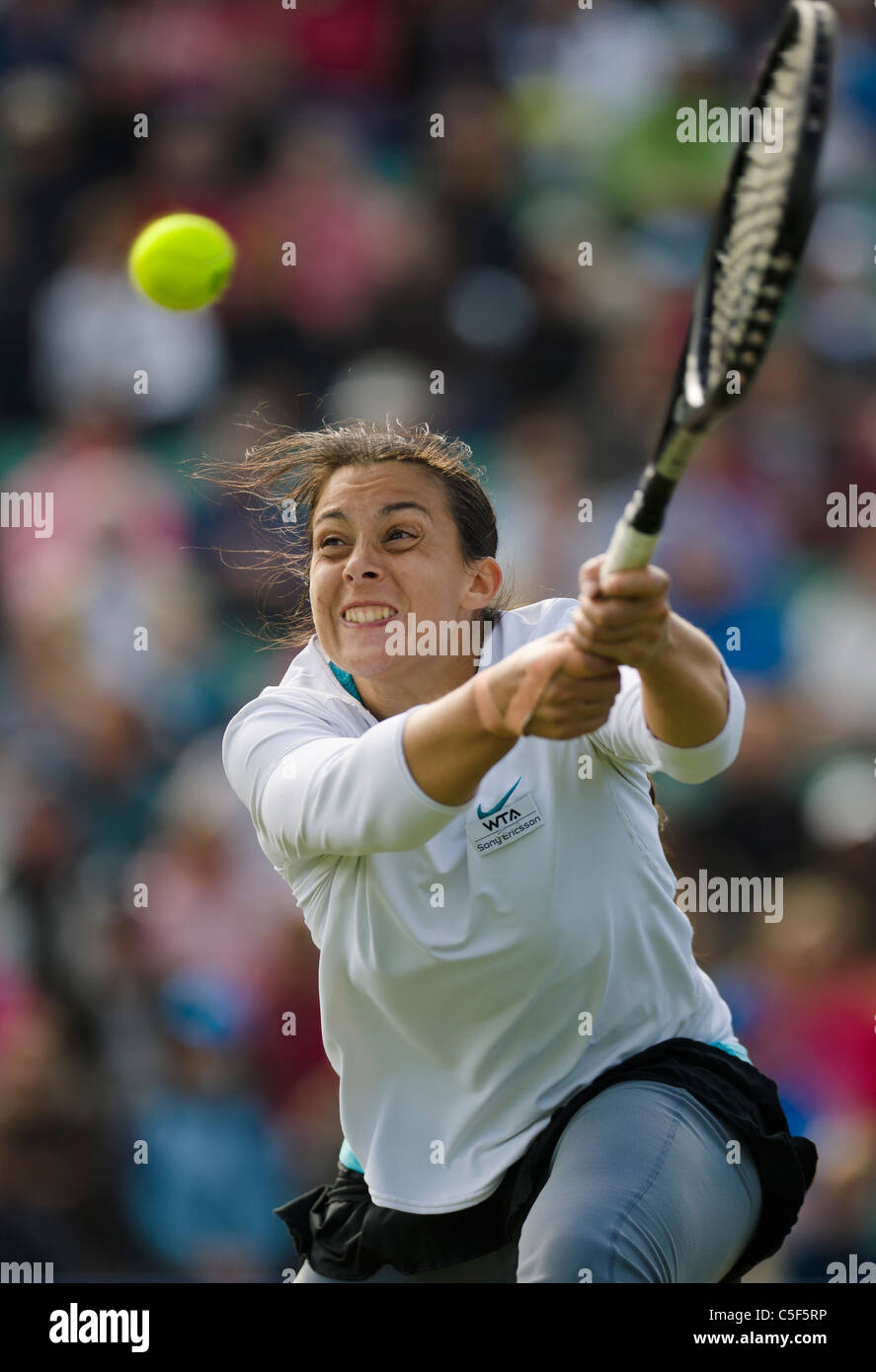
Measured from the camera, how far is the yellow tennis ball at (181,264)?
4.61 m

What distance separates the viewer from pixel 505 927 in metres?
2.53

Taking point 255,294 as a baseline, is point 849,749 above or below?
below

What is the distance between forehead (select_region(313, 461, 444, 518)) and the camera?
114 inches

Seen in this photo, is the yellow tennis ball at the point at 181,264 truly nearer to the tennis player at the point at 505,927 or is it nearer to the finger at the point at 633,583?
the tennis player at the point at 505,927

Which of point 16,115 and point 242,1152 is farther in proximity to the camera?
point 16,115

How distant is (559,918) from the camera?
251cm

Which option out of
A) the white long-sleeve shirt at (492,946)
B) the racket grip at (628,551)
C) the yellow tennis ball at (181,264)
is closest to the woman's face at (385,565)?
the white long-sleeve shirt at (492,946)

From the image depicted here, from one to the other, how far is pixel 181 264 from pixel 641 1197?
3194mm

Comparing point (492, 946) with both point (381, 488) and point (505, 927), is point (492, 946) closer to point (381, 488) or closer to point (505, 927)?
point (505, 927)

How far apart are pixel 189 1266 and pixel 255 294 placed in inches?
129

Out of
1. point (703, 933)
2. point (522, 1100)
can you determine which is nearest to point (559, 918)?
point (522, 1100)

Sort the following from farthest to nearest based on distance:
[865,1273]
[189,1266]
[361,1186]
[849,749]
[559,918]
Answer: [849,749], [189,1266], [865,1273], [361,1186], [559,918]

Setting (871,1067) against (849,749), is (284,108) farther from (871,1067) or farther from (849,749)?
(871,1067)

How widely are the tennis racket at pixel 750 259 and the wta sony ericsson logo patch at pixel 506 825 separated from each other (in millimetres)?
594
